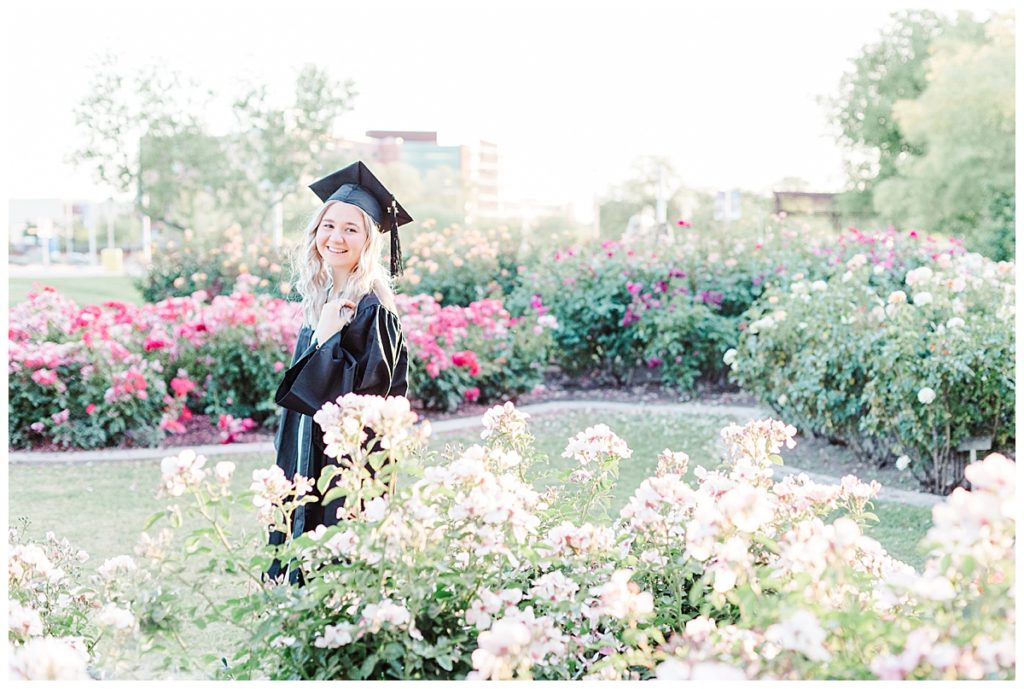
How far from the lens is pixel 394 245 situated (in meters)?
3.27

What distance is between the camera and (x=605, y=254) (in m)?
9.46

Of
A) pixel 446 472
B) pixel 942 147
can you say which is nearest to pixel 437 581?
pixel 446 472

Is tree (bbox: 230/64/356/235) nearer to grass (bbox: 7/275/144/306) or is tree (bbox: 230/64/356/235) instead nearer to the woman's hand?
grass (bbox: 7/275/144/306)

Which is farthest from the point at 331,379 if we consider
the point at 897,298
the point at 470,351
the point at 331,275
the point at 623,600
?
the point at 470,351

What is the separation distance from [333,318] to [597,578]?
4.25 ft

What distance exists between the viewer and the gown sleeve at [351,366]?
2830 millimetres

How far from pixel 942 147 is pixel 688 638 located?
75.2 feet

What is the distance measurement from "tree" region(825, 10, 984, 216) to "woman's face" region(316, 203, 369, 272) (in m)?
28.5

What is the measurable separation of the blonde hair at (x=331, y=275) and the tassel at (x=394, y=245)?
34 mm

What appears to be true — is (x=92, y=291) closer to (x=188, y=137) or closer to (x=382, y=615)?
(x=188, y=137)

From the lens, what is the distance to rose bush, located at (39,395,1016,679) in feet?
4.29

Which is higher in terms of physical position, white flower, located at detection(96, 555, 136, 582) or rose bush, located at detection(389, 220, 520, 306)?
rose bush, located at detection(389, 220, 520, 306)

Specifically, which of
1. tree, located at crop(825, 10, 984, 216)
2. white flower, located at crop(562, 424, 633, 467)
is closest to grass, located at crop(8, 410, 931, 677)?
white flower, located at crop(562, 424, 633, 467)

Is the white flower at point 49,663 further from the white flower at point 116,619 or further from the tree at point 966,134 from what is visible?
the tree at point 966,134
